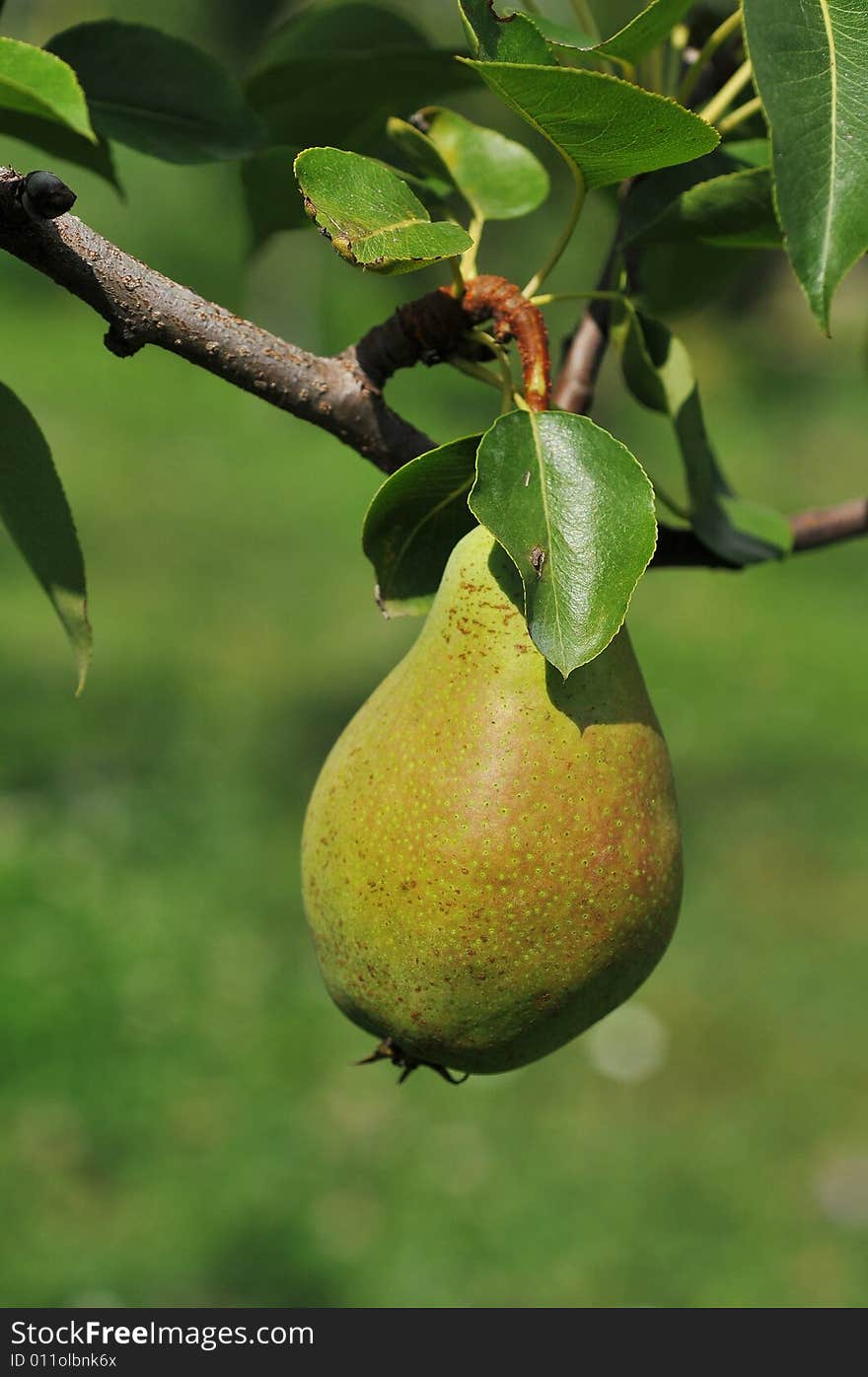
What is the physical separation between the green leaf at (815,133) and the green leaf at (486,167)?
0.32 meters

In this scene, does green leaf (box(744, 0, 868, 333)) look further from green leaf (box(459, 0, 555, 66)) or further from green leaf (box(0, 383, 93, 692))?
green leaf (box(0, 383, 93, 692))

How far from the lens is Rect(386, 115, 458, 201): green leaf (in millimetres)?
994

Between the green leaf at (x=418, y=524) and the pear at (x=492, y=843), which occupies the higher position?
the green leaf at (x=418, y=524)

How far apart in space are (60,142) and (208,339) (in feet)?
1.05

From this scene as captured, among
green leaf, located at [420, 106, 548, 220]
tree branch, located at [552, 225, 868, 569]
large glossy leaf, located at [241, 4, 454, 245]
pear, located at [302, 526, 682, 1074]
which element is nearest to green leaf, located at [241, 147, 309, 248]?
large glossy leaf, located at [241, 4, 454, 245]

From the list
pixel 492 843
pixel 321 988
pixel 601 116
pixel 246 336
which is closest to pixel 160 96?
pixel 246 336

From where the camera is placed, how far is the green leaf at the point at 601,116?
0.70 m

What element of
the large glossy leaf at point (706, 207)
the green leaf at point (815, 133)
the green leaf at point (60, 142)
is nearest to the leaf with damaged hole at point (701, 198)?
the large glossy leaf at point (706, 207)

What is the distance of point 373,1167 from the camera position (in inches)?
112

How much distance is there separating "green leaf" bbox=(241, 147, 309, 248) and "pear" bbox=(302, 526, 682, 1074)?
0.32 metres

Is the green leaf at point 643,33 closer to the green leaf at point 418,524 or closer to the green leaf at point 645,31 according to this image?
the green leaf at point 645,31

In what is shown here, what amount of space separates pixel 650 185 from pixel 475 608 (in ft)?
1.03

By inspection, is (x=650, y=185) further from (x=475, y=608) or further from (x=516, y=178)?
(x=475, y=608)
